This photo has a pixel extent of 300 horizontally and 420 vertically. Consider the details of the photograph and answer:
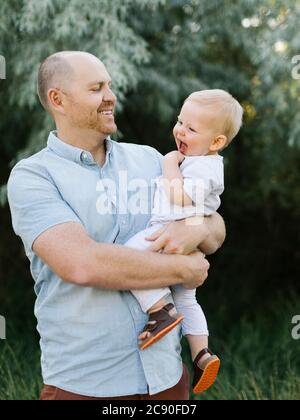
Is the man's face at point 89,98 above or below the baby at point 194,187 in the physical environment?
above

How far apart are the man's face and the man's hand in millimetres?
427

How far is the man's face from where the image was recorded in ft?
8.63

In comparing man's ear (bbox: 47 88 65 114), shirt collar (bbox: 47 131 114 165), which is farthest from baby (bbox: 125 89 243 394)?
man's ear (bbox: 47 88 65 114)

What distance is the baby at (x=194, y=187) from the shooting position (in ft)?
8.50

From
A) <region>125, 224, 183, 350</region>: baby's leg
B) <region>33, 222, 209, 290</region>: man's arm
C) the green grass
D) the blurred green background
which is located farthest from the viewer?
the blurred green background

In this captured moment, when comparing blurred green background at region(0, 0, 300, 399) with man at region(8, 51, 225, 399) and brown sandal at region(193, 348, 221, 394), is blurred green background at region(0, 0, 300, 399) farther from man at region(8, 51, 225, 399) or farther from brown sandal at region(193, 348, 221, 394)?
man at region(8, 51, 225, 399)

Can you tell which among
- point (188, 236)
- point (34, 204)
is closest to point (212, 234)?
point (188, 236)

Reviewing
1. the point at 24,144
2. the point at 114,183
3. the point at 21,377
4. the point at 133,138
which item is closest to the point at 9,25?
the point at 24,144

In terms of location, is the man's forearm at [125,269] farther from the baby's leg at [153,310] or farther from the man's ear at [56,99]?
the man's ear at [56,99]

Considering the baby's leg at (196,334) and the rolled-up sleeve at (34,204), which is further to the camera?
the baby's leg at (196,334)

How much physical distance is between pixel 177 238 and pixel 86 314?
41 cm

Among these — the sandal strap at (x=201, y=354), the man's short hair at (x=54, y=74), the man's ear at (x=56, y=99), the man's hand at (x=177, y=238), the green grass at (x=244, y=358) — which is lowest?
the green grass at (x=244, y=358)

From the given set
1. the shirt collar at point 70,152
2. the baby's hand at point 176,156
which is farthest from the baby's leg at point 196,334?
the shirt collar at point 70,152

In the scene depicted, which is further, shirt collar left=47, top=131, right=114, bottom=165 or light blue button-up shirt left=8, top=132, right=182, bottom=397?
shirt collar left=47, top=131, right=114, bottom=165
